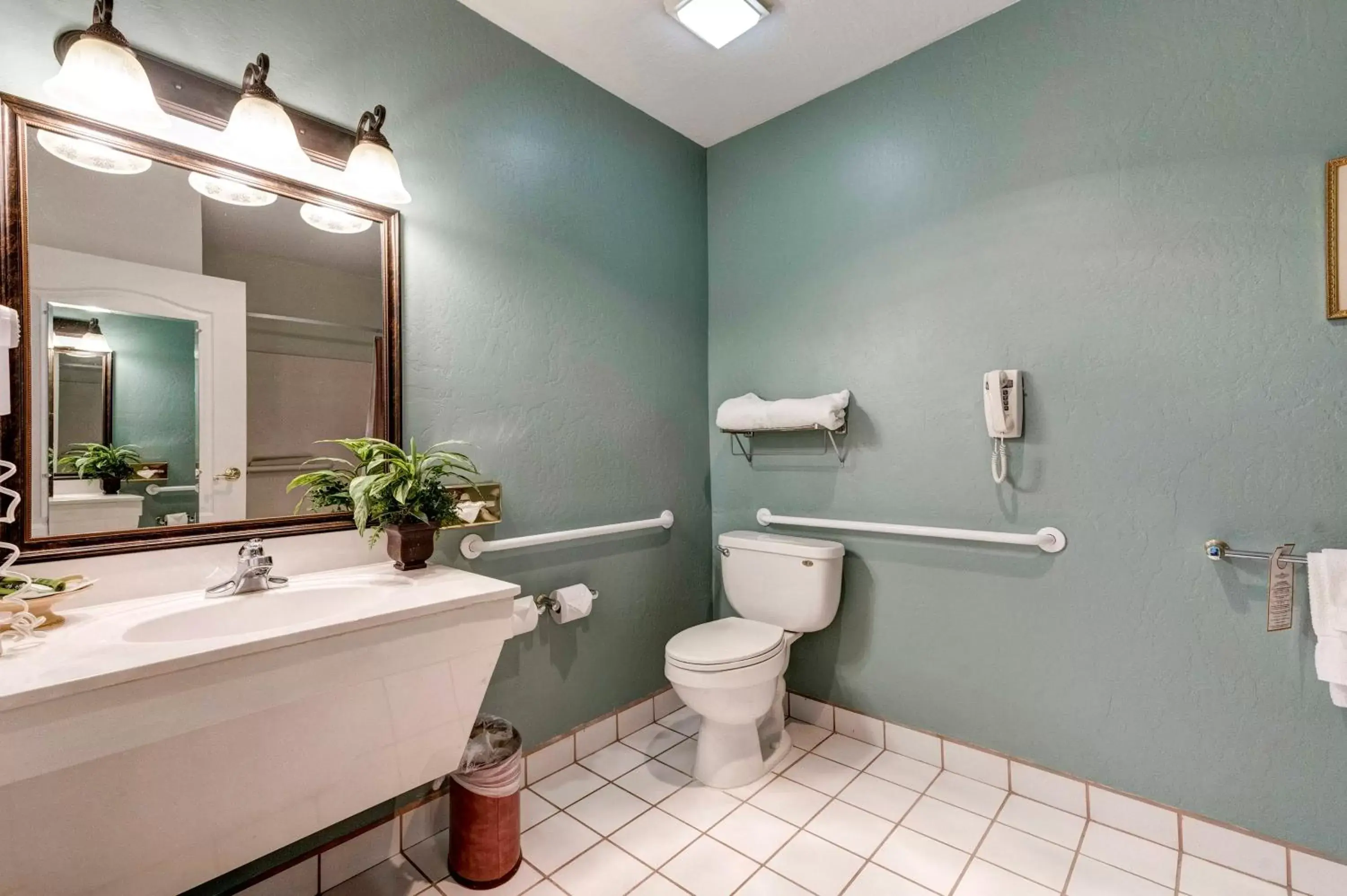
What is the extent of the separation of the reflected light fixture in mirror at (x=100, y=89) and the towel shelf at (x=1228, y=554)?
2584 mm

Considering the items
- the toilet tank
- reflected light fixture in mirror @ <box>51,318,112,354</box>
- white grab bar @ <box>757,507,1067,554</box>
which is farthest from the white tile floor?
reflected light fixture in mirror @ <box>51,318,112,354</box>

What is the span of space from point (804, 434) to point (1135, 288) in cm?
109

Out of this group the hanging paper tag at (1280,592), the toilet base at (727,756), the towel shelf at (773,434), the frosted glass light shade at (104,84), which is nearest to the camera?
the frosted glass light shade at (104,84)

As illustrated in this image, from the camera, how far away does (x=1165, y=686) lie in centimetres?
162

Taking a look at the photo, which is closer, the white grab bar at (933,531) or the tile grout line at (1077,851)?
the tile grout line at (1077,851)

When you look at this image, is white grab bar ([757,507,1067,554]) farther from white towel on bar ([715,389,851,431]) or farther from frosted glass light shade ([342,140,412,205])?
frosted glass light shade ([342,140,412,205])

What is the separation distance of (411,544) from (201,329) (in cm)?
67

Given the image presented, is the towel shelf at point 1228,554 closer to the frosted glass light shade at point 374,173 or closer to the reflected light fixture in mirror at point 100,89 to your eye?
the frosted glass light shade at point 374,173

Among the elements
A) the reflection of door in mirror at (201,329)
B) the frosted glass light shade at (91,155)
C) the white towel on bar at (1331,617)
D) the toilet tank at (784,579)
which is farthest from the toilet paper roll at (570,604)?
the white towel on bar at (1331,617)

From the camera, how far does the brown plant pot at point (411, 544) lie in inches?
58.1

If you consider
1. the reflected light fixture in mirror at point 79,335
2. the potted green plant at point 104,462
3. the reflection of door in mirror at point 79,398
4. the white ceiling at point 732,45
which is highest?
the white ceiling at point 732,45

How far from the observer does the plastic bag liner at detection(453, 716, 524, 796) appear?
1.49 metres

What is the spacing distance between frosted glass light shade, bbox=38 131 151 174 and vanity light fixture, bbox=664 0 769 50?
56.0 inches

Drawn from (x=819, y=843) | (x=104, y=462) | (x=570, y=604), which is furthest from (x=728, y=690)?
(x=104, y=462)
